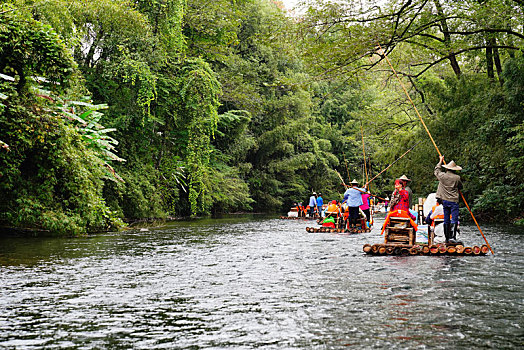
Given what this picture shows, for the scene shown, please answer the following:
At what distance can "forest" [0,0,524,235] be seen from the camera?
1595cm

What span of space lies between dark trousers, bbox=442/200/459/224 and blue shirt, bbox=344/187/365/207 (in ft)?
17.6

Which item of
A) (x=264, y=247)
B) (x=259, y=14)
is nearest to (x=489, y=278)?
(x=264, y=247)

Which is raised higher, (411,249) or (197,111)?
(197,111)

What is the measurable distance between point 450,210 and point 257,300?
7.37 m

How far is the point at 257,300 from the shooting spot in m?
7.05

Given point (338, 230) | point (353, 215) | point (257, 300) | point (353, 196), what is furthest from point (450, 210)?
point (257, 300)

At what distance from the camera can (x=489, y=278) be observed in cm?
862

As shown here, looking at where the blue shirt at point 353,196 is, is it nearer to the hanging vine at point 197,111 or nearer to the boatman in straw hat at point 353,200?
the boatman in straw hat at point 353,200

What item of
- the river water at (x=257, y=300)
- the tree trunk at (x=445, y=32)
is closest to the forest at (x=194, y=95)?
the tree trunk at (x=445, y=32)

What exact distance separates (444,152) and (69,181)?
59.6ft

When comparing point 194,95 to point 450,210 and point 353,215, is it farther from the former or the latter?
point 450,210

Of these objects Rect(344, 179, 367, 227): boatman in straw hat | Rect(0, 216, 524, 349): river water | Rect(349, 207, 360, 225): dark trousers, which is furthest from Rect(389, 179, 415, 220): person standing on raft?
Rect(349, 207, 360, 225): dark trousers

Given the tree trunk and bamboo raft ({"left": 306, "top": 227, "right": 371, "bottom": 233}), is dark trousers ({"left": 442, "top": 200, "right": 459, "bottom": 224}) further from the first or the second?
the tree trunk

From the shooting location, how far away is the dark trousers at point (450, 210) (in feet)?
41.3
